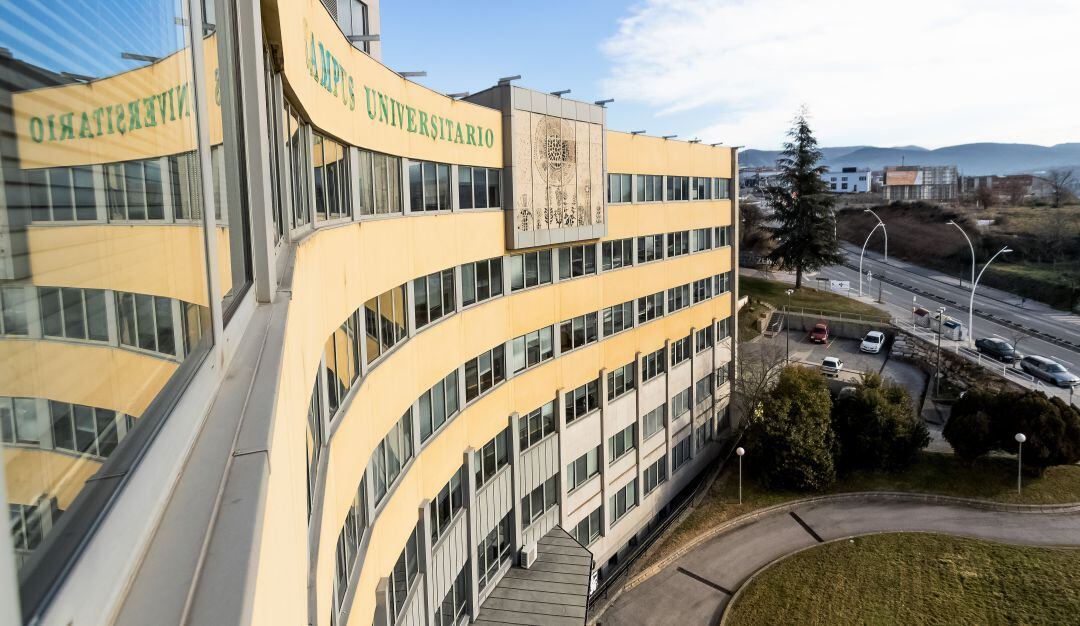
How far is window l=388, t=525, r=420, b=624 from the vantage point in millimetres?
11973

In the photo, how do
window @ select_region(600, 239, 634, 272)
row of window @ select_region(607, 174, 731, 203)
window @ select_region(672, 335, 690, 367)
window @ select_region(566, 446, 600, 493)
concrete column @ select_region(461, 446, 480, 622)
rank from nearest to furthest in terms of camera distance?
concrete column @ select_region(461, 446, 480, 622) → window @ select_region(566, 446, 600, 493) → window @ select_region(600, 239, 634, 272) → row of window @ select_region(607, 174, 731, 203) → window @ select_region(672, 335, 690, 367)

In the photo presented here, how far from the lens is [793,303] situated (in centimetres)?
5728

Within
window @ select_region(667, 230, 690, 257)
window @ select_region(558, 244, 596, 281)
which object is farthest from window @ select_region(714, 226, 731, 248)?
window @ select_region(558, 244, 596, 281)

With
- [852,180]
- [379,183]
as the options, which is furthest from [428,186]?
[852,180]

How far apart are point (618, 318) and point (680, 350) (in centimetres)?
667

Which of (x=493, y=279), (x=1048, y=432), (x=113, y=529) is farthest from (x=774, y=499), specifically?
(x=113, y=529)

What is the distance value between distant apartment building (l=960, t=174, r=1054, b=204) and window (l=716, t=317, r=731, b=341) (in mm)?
84952

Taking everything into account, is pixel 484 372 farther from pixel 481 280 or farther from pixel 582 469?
pixel 582 469

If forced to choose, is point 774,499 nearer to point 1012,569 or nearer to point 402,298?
point 1012,569

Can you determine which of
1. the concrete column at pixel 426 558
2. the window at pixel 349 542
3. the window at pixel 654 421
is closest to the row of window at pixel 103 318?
the window at pixel 349 542

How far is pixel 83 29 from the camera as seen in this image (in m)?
1.15

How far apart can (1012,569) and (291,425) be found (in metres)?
30.3

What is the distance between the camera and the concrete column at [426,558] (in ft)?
45.5

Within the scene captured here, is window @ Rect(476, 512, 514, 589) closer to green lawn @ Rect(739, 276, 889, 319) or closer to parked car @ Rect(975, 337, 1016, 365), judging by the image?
parked car @ Rect(975, 337, 1016, 365)
